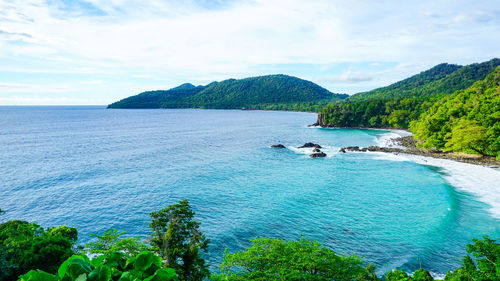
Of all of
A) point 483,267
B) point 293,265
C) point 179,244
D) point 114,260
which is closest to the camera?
point 114,260

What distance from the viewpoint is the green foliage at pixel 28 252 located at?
19.3 metres

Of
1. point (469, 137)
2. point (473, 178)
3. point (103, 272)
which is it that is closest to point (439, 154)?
point (469, 137)

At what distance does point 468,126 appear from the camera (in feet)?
230

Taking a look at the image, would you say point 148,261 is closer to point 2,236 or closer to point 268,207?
point 2,236

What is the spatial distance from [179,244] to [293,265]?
8906mm

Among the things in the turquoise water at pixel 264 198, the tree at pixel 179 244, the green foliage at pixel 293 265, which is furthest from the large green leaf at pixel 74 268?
the turquoise water at pixel 264 198

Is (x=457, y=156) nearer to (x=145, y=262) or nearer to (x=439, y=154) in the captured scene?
(x=439, y=154)

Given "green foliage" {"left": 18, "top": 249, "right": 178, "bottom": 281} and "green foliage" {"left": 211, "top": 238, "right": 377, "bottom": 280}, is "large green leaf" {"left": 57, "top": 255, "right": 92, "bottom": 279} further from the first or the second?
"green foliage" {"left": 211, "top": 238, "right": 377, "bottom": 280}

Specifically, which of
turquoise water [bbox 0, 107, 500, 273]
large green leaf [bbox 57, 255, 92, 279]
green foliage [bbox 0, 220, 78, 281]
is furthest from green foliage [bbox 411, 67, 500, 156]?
large green leaf [bbox 57, 255, 92, 279]

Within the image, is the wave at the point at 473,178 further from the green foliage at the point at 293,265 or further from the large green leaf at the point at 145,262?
the large green leaf at the point at 145,262

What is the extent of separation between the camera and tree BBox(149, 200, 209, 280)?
19.1 m

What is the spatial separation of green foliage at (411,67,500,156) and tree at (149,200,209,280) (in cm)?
7457

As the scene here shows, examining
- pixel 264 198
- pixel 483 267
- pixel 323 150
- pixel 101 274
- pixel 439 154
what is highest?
pixel 101 274

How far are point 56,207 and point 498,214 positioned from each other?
64.6 metres
